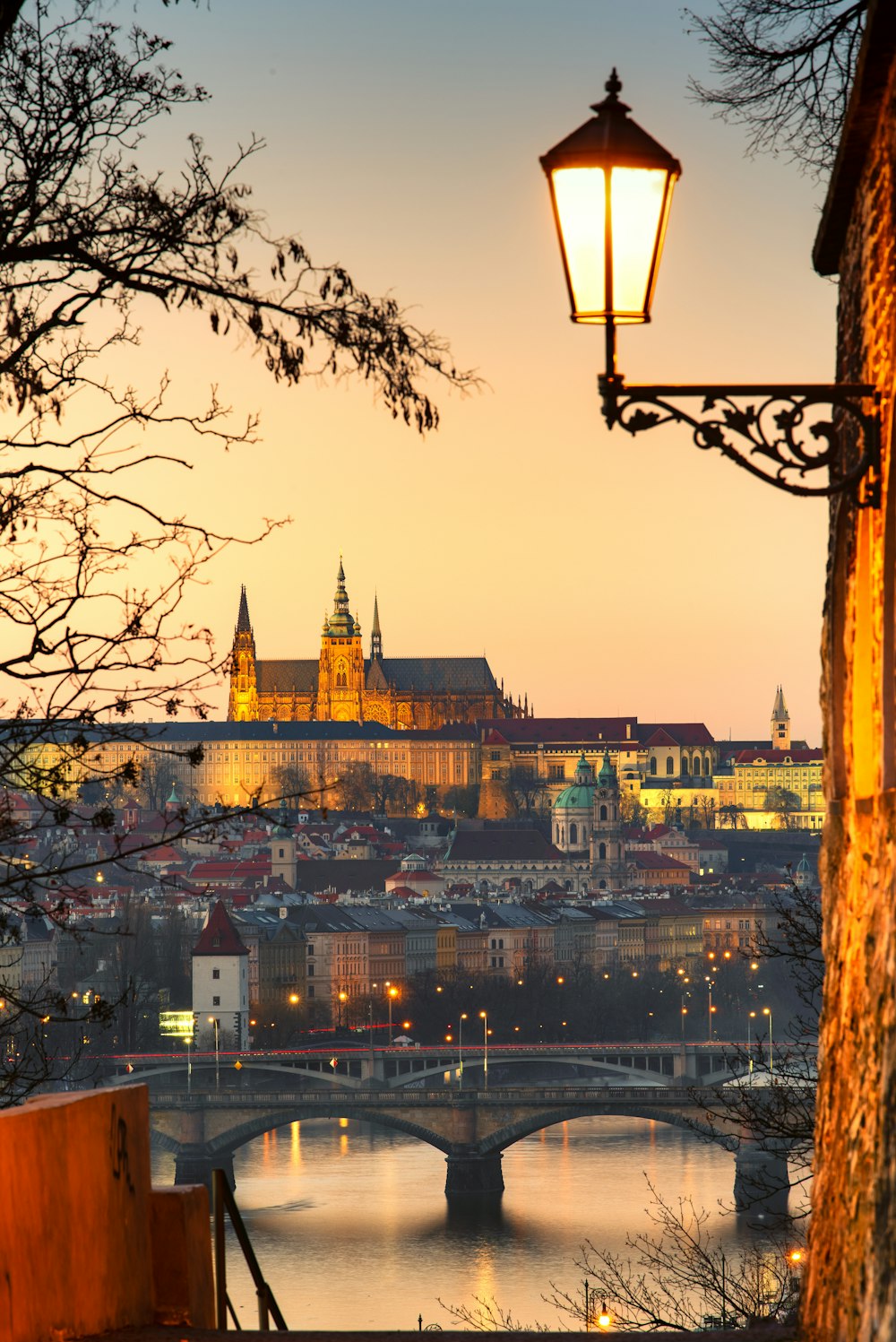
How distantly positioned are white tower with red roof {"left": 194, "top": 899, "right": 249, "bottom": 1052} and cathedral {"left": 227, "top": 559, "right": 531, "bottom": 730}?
59.7 meters

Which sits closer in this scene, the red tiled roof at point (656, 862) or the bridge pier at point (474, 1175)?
the bridge pier at point (474, 1175)

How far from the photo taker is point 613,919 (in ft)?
250

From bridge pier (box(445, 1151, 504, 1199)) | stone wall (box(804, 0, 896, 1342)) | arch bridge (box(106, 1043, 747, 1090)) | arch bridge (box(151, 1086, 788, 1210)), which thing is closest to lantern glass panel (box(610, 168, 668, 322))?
stone wall (box(804, 0, 896, 1342))

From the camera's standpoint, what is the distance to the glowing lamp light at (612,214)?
3225 mm

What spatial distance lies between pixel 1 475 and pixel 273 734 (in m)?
109

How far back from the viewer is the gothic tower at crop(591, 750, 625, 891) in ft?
311

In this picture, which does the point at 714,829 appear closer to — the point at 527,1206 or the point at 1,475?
the point at 527,1206

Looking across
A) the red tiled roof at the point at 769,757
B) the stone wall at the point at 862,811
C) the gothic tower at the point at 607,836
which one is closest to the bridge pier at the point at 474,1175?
the stone wall at the point at 862,811

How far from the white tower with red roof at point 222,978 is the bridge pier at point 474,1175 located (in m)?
20.9

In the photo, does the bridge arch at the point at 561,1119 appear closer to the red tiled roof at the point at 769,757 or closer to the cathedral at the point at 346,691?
the cathedral at the point at 346,691

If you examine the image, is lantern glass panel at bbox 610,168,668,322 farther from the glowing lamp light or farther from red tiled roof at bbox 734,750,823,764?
red tiled roof at bbox 734,750,823,764

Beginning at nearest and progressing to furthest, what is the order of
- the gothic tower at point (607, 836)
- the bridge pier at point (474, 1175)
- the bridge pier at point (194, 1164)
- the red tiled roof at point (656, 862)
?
the bridge pier at point (474, 1175), the bridge pier at point (194, 1164), the gothic tower at point (607, 836), the red tiled roof at point (656, 862)

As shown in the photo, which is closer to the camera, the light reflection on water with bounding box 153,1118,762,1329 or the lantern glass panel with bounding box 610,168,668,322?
the lantern glass panel with bounding box 610,168,668,322

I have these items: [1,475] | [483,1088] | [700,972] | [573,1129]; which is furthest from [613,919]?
[1,475]
